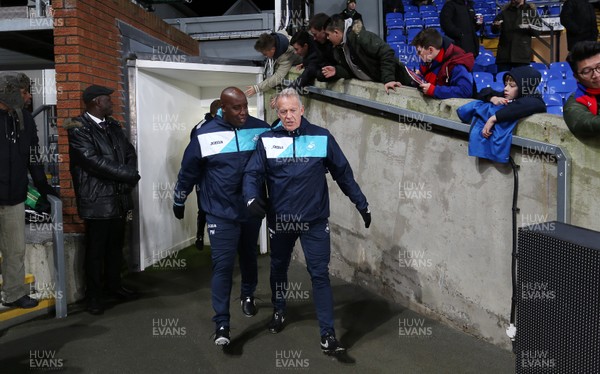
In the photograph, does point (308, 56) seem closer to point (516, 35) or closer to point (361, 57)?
point (361, 57)

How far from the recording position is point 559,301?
1.44 meters

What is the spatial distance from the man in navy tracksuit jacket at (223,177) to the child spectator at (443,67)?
1.59 meters

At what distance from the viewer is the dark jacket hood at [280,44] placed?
6.25 m

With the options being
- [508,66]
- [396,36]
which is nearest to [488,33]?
[396,36]

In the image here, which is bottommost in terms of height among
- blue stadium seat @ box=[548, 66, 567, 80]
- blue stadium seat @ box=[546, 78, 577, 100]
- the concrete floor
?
the concrete floor

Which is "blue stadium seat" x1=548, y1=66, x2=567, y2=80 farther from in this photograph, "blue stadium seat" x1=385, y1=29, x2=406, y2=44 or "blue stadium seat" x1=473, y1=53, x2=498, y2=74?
"blue stadium seat" x1=385, y1=29, x2=406, y2=44

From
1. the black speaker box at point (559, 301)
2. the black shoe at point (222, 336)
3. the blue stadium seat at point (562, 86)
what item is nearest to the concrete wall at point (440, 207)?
the black shoe at point (222, 336)

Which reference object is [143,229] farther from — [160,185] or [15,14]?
[15,14]

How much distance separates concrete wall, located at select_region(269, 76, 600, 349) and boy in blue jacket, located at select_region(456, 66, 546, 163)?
96 mm

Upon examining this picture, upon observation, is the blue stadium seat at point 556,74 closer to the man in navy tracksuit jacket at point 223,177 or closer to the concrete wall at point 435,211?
the concrete wall at point 435,211

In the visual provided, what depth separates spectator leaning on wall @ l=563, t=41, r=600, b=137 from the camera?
10.1 feet

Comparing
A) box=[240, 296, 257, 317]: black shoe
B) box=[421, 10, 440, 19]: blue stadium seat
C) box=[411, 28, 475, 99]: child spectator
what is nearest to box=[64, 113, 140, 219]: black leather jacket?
box=[240, 296, 257, 317]: black shoe

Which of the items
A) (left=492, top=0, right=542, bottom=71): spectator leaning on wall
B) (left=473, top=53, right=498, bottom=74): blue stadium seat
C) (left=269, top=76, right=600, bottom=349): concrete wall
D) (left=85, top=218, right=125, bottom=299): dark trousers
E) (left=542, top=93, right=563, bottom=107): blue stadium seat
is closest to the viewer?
(left=269, top=76, right=600, bottom=349): concrete wall

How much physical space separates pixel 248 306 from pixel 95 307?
1398 mm
